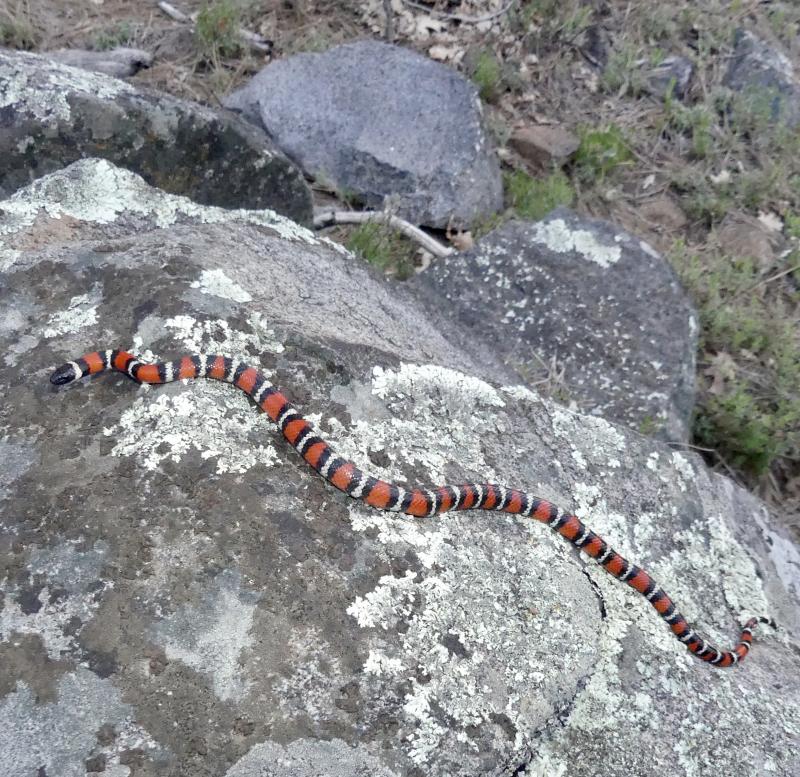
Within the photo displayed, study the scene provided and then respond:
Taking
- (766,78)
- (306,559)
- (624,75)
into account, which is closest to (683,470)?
(306,559)

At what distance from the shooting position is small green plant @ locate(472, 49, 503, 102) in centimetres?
916

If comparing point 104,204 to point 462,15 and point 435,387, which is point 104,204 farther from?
point 462,15

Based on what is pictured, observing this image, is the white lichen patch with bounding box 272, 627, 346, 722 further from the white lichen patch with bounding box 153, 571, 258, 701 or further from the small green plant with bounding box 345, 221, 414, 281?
the small green plant with bounding box 345, 221, 414, 281

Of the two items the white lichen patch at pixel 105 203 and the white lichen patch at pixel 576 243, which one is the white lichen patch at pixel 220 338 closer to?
the white lichen patch at pixel 105 203

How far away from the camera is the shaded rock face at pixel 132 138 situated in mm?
5277

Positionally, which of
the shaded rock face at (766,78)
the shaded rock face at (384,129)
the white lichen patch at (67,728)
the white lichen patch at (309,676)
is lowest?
the shaded rock face at (384,129)

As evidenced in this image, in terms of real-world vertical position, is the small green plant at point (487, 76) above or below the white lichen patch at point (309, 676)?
below

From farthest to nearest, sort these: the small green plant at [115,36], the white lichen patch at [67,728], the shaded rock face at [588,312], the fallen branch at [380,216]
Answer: the small green plant at [115,36] → the fallen branch at [380,216] → the shaded rock face at [588,312] → the white lichen patch at [67,728]

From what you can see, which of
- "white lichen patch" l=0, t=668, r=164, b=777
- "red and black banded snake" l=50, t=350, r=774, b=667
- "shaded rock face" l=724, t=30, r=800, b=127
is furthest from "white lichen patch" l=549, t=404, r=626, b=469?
"shaded rock face" l=724, t=30, r=800, b=127

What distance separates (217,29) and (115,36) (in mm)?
1098

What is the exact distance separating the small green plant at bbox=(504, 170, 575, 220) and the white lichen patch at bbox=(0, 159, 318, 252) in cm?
344

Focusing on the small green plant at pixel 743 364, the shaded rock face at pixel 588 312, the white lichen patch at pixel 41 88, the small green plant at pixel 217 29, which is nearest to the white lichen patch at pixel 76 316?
the white lichen patch at pixel 41 88

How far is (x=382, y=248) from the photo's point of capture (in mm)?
7047

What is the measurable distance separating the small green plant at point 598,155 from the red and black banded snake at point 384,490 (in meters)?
5.58
